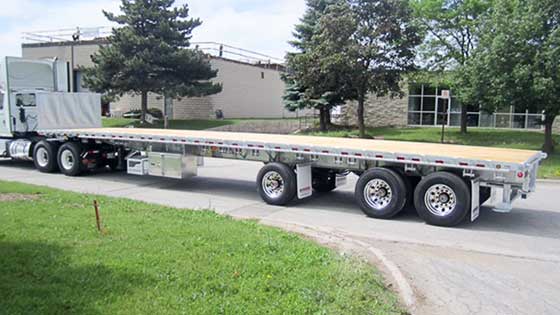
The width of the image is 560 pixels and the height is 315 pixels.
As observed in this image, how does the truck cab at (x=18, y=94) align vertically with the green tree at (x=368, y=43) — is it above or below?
below

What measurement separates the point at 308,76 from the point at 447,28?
28.5ft

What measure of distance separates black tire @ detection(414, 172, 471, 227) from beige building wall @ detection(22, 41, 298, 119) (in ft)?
100

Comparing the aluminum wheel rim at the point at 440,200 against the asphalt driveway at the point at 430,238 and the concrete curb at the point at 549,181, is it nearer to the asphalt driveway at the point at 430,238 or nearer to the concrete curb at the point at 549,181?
the asphalt driveway at the point at 430,238

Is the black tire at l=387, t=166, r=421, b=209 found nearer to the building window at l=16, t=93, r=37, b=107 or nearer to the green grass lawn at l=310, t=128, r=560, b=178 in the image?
the building window at l=16, t=93, r=37, b=107

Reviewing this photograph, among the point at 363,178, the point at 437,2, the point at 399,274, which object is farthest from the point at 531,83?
the point at 399,274

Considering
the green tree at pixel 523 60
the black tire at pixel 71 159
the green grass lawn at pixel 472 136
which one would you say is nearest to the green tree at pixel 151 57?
the green grass lawn at pixel 472 136

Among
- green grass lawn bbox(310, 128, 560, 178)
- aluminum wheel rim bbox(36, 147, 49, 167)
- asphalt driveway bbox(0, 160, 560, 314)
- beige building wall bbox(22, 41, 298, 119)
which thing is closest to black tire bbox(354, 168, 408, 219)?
asphalt driveway bbox(0, 160, 560, 314)

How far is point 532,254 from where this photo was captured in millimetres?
7340

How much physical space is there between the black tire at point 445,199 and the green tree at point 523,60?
39.7 feet

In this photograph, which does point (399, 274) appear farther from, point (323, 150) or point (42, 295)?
point (323, 150)

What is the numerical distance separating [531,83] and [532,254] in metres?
14.1

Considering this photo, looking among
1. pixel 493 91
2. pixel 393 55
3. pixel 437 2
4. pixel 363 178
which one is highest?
pixel 437 2

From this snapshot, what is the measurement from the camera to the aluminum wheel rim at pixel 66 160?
578 inches

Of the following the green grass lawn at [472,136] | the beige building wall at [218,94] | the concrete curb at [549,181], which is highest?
the beige building wall at [218,94]
